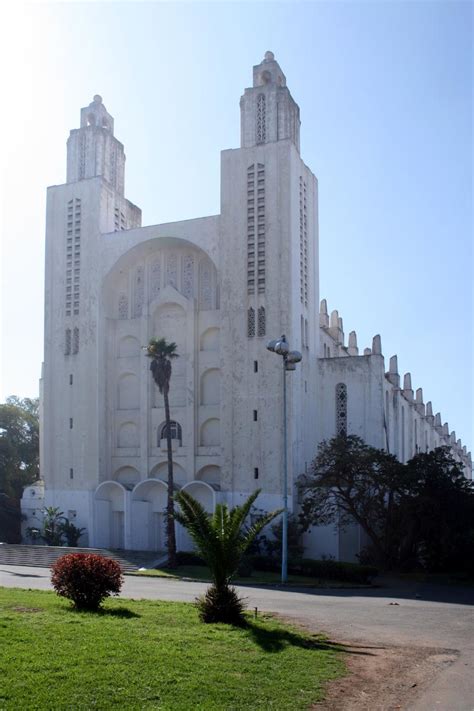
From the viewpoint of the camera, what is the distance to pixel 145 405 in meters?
43.0

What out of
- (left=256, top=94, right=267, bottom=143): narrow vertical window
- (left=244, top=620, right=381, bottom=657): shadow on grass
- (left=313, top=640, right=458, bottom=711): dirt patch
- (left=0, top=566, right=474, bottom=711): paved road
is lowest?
(left=0, top=566, right=474, bottom=711): paved road

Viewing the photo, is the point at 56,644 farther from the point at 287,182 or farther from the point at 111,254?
the point at 111,254

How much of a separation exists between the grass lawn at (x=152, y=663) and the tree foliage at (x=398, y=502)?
19.8 m

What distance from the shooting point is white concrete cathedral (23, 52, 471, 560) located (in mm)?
39469

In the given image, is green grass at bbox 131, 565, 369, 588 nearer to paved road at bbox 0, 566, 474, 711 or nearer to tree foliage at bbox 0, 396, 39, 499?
paved road at bbox 0, 566, 474, 711

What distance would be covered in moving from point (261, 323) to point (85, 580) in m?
26.5

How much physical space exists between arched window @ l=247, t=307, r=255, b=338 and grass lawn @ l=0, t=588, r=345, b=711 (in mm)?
26404

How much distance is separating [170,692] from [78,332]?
36.4 metres

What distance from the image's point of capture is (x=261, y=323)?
131ft

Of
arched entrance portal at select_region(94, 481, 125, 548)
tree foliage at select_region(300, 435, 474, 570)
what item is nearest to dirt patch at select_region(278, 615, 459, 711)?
tree foliage at select_region(300, 435, 474, 570)

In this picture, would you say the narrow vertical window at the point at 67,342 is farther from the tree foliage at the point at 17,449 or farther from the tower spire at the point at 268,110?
A: the tower spire at the point at 268,110

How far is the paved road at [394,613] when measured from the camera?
1059 cm

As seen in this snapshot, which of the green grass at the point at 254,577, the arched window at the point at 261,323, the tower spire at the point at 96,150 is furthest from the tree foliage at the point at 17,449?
the arched window at the point at 261,323

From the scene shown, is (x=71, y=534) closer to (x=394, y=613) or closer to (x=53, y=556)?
(x=53, y=556)
